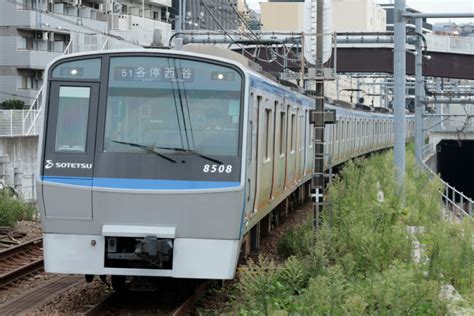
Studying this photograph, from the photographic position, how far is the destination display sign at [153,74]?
9.60 m

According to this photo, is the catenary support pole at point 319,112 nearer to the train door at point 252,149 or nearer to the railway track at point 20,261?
the train door at point 252,149

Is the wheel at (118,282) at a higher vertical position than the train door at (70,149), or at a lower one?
lower

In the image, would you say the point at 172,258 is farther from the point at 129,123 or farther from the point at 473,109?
the point at 473,109

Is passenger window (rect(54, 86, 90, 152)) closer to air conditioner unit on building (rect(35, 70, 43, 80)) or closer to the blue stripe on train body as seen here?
the blue stripe on train body

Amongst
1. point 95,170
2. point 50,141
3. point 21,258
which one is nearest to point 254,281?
point 95,170

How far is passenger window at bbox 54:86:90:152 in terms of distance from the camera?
9.48m

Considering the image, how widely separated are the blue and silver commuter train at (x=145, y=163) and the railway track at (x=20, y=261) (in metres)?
2.86

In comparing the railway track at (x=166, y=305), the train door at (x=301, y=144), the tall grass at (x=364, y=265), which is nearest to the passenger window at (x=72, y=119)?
the railway track at (x=166, y=305)

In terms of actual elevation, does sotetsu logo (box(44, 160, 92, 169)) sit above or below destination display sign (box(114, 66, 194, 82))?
below

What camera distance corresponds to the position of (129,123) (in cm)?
952

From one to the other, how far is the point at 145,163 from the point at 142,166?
43 millimetres

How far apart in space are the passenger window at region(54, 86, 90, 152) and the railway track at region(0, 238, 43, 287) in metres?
3.06

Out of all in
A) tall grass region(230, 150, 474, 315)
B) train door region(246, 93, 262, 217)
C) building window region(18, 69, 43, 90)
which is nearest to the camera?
tall grass region(230, 150, 474, 315)

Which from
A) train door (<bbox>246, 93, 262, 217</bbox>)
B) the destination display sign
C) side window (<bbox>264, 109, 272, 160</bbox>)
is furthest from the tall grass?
the destination display sign
